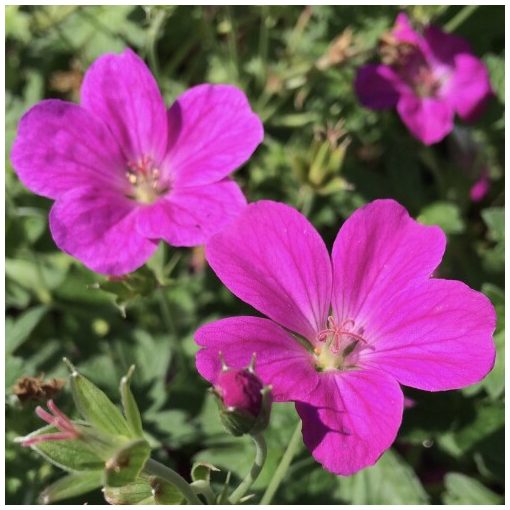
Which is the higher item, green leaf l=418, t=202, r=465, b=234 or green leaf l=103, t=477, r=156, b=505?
green leaf l=418, t=202, r=465, b=234

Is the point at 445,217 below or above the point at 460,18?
below

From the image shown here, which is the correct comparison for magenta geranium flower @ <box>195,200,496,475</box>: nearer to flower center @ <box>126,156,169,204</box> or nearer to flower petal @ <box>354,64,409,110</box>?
flower center @ <box>126,156,169,204</box>

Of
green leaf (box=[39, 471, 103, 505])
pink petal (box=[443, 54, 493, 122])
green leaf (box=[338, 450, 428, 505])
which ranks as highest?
pink petal (box=[443, 54, 493, 122])

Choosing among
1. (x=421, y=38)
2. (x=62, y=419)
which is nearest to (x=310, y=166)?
(x=421, y=38)

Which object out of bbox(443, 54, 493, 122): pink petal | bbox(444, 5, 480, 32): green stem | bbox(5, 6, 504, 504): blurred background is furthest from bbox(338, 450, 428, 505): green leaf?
bbox(444, 5, 480, 32): green stem

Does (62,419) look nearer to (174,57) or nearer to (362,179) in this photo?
(362,179)

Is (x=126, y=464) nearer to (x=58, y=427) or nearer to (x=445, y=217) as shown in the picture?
(x=58, y=427)

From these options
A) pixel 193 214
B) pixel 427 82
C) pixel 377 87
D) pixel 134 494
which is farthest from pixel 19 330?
pixel 427 82

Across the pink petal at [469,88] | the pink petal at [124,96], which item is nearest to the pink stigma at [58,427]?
the pink petal at [124,96]
